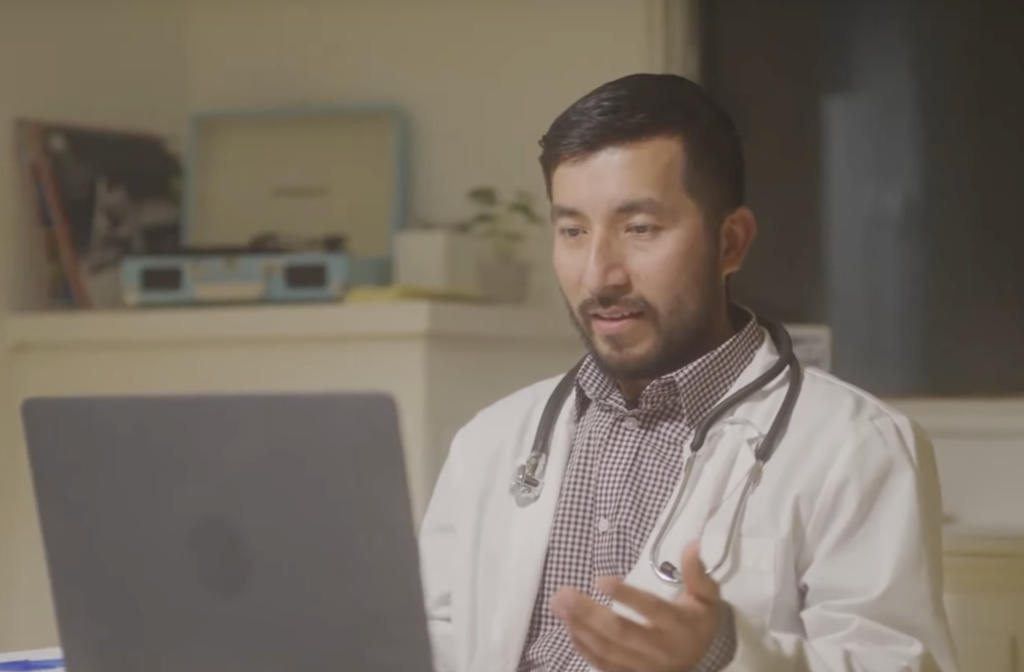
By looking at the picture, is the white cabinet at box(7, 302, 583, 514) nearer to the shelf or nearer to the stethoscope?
the shelf

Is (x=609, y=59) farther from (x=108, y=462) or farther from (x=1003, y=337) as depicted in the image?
(x=108, y=462)

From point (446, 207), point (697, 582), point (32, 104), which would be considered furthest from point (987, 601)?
point (32, 104)

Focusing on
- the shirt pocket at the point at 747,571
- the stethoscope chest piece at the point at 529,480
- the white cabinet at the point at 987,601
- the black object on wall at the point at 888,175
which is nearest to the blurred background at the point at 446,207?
the black object on wall at the point at 888,175

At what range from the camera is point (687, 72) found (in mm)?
2449

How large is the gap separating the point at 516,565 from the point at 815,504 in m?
0.31

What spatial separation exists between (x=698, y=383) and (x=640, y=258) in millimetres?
141

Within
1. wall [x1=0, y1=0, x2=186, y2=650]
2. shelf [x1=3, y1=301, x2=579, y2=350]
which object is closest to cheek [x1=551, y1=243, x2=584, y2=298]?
shelf [x1=3, y1=301, x2=579, y2=350]

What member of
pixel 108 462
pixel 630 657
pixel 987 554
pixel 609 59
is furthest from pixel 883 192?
pixel 108 462

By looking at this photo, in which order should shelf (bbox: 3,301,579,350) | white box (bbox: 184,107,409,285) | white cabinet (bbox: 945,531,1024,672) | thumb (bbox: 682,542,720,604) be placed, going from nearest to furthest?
thumb (bbox: 682,542,720,604)
white cabinet (bbox: 945,531,1024,672)
shelf (bbox: 3,301,579,350)
white box (bbox: 184,107,409,285)

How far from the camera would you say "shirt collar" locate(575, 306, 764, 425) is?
1.39 meters

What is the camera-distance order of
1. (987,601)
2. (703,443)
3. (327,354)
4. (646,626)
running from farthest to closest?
(327,354) < (987,601) < (703,443) < (646,626)

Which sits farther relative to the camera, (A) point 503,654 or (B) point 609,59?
(B) point 609,59

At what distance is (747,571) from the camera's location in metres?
1.28

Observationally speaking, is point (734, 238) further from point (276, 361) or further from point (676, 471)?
point (276, 361)
